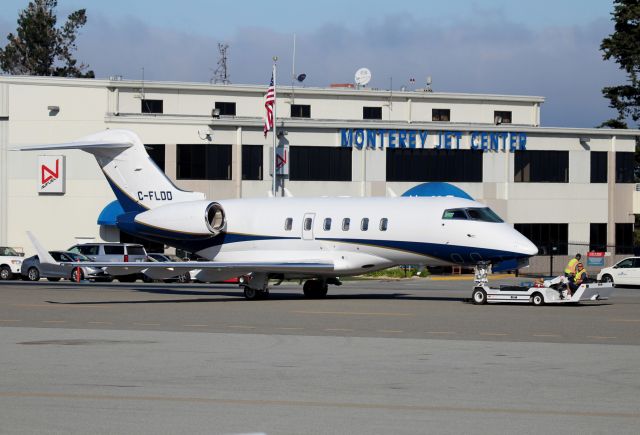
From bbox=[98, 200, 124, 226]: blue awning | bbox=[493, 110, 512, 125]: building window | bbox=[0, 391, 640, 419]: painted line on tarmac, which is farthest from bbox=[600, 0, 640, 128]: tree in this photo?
bbox=[0, 391, 640, 419]: painted line on tarmac

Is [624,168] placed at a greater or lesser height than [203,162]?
greater

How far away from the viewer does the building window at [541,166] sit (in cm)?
6550

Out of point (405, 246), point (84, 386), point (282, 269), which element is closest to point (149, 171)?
point (282, 269)

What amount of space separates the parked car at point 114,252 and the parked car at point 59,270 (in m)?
0.79

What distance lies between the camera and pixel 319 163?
208 feet

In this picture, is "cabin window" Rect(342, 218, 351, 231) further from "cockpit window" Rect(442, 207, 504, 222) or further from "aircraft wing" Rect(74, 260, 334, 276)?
"cockpit window" Rect(442, 207, 504, 222)

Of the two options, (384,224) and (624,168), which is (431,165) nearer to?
(624,168)

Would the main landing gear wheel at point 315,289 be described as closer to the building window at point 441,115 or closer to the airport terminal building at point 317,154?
the airport terminal building at point 317,154

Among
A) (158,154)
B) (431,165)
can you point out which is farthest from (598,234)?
(158,154)

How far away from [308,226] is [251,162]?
28.6 metres

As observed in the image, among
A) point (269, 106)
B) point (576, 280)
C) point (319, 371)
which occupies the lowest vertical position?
point (319, 371)

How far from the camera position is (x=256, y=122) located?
62250 mm

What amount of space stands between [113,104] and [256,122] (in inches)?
338

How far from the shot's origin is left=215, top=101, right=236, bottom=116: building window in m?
67.0
